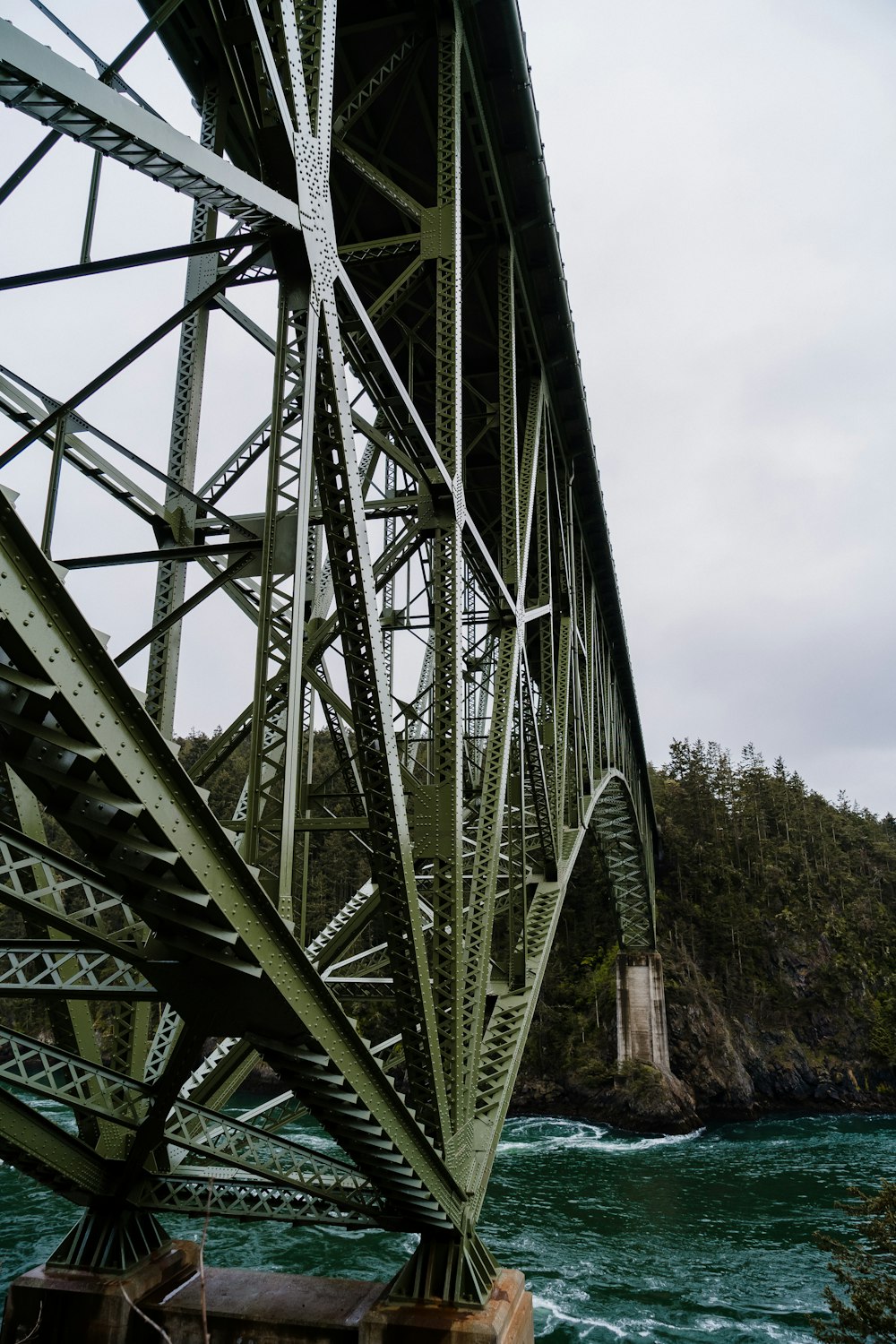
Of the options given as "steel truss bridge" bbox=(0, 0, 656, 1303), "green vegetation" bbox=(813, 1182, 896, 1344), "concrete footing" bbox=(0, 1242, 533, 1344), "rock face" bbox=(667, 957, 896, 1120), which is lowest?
"rock face" bbox=(667, 957, 896, 1120)

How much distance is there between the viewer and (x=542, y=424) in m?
14.2

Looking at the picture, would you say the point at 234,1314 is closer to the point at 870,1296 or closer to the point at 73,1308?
the point at 73,1308

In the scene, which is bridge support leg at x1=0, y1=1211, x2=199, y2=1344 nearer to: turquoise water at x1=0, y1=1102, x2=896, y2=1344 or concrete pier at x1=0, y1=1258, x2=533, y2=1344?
concrete pier at x1=0, y1=1258, x2=533, y2=1344

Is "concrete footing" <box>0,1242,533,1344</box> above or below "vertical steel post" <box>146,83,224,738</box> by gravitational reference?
below

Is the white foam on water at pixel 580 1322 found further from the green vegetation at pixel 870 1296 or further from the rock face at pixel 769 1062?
the rock face at pixel 769 1062

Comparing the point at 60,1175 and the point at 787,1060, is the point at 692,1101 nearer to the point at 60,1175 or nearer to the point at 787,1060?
the point at 787,1060

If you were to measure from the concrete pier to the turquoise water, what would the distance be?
5.38 meters

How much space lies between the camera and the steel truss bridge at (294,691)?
130 inches

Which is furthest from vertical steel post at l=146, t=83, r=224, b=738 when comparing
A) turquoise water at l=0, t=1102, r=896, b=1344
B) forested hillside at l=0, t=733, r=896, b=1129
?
forested hillside at l=0, t=733, r=896, b=1129

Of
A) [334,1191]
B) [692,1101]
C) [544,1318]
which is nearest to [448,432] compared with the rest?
[334,1191]

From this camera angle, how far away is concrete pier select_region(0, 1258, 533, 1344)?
6.93 m

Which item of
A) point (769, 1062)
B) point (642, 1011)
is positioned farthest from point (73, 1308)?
point (769, 1062)

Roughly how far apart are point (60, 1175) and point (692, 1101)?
35.5m

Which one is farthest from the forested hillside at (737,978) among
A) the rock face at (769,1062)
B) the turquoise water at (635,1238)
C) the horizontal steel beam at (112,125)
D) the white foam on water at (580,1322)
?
the horizontal steel beam at (112,125)
